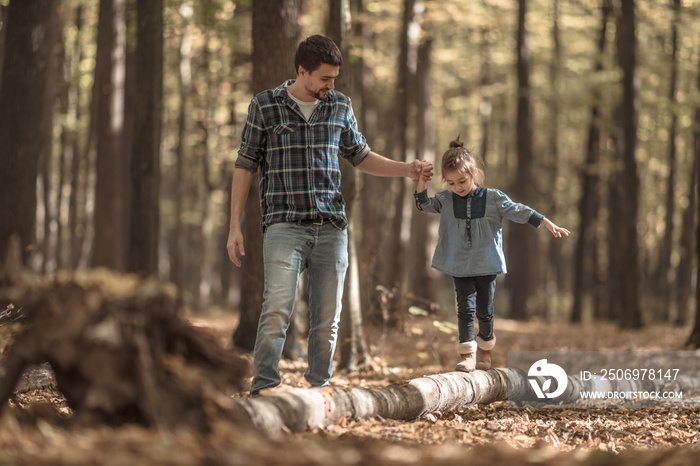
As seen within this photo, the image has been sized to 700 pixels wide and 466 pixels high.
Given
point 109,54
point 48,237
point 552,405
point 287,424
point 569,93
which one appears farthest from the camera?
point 569,93

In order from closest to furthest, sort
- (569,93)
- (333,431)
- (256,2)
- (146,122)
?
(333,431), (256,2), (146,122), (569,93)

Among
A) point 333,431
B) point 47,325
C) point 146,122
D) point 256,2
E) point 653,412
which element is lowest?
point 653,412

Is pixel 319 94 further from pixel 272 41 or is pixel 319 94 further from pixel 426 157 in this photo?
pixel 426 157

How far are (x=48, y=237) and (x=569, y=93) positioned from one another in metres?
13.9

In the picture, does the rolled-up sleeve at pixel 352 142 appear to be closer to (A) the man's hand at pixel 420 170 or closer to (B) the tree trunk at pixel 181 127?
(A) the man's hand at pixel 420 170

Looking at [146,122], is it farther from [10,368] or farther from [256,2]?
[10,368]

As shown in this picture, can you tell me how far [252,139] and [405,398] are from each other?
1.97 metres

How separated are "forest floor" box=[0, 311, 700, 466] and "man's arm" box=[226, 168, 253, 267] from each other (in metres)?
0.59

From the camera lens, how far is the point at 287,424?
3.64 m

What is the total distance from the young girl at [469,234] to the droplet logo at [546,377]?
0.40 meters

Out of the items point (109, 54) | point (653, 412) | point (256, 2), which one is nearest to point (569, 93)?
point (109, 54)

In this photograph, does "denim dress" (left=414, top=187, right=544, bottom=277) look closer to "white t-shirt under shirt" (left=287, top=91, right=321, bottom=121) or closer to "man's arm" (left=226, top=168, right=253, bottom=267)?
"white t-shirt under shirt" (left=287, top=91, right=321, bottom=121)

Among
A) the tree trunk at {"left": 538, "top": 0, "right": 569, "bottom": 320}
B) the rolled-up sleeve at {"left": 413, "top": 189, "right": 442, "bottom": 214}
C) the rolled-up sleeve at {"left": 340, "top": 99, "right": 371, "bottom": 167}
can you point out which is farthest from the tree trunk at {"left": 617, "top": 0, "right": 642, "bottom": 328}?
the rolled-up sleeve at {"left": 340, "top": 99, "right": 371, "bottom": 167}

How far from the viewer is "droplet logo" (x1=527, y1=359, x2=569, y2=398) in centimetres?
583
